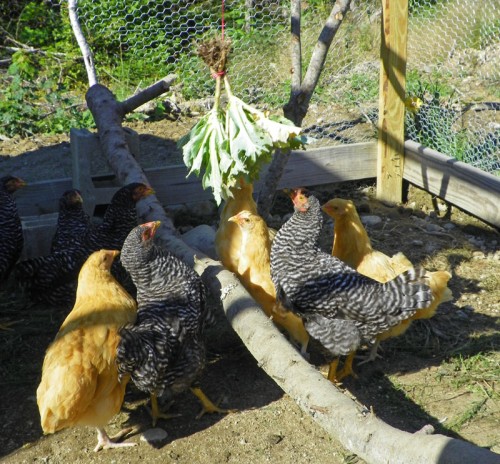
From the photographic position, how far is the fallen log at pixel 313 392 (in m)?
2.38

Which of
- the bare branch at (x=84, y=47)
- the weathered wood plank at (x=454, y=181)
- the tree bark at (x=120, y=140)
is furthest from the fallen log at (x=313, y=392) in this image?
the weathered wood plank at (x=454, y=181)

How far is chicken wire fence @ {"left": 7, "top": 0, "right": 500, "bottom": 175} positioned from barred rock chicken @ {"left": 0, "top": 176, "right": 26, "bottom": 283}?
115 inches

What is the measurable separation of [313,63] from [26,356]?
2.70 m

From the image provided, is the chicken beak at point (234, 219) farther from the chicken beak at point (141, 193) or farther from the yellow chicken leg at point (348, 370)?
the yellow chicken leg at point (348, 370)

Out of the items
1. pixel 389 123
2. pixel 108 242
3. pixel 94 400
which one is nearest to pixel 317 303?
pixel 94 400

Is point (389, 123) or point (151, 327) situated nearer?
point (151, 327)

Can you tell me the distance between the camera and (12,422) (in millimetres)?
3555

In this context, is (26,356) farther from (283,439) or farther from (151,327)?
(283,439)

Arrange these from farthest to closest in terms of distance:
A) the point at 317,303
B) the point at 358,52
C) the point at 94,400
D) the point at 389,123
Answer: the point at 358,52, the point at 389,123, the point at 317,303, the point at 94,400

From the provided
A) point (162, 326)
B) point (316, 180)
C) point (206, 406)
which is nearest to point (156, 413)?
point (206, 406)

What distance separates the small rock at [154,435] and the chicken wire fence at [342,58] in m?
3.55

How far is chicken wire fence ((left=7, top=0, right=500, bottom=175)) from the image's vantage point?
6.14 meters

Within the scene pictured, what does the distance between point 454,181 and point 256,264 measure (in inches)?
88.1

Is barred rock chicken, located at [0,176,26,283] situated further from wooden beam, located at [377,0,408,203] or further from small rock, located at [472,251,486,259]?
small rock, located at [472,251,486,259]
